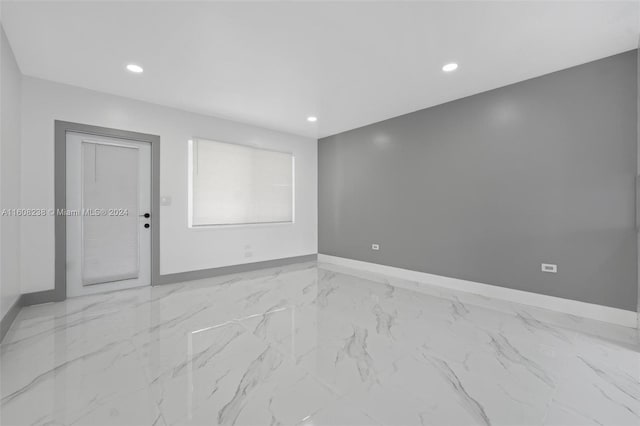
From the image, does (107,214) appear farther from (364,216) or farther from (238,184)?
(364,216)

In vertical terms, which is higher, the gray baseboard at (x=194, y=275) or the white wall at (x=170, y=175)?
the white wall at (x=170, y=175)

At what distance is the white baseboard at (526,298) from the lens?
9.03 ft

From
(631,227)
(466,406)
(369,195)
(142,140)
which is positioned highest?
(142,140)

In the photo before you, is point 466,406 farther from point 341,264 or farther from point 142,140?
point 142,140

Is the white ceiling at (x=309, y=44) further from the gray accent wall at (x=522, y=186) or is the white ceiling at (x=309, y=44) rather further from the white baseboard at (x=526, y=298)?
the white baseboard at (x=526, y=298)

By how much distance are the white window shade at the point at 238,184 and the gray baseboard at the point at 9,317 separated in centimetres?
209

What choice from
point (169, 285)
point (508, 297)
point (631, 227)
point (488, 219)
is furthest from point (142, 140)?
point (631, 227)

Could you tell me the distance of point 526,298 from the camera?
10.8ft

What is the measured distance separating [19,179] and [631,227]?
21.2ft

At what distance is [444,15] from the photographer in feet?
7.37

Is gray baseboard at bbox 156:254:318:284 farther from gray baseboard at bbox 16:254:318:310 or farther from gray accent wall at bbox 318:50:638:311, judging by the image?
gray accent wall at bbox 318:50:638:311

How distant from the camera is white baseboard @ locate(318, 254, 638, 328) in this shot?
9.03 ft

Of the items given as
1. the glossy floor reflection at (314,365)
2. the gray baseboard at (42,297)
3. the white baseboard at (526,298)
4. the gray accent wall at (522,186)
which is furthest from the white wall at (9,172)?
the white baseboard at (526,298)

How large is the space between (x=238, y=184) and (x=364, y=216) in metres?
2.41
